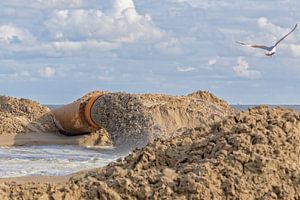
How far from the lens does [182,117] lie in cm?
2400

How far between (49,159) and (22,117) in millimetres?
10159

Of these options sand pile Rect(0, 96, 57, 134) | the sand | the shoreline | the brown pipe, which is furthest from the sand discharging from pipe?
the sand

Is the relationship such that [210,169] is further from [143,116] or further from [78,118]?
[78,118]

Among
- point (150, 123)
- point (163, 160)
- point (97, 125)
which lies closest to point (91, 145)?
point (97, 125)

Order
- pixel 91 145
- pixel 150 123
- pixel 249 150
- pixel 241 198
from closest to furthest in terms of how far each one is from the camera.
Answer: pixel 241 198
pixel 249 150
pixel 150 123
pixel 91 145

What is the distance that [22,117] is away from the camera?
2816cm

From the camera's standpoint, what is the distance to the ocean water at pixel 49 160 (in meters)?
15.3

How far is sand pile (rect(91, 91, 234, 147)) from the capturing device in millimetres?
22109

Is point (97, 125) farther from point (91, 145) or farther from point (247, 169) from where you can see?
point (247, 169)

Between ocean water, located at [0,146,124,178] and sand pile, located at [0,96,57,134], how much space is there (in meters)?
2.83

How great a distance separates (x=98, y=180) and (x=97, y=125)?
15.0 metres

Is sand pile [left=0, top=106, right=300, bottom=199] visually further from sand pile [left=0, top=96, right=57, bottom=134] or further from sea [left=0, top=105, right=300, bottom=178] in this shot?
sand pile [left=0, top=96, right=57, bottom=134]

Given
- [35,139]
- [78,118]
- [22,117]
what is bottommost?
[35,139]

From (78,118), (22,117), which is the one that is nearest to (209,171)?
(78,118)
